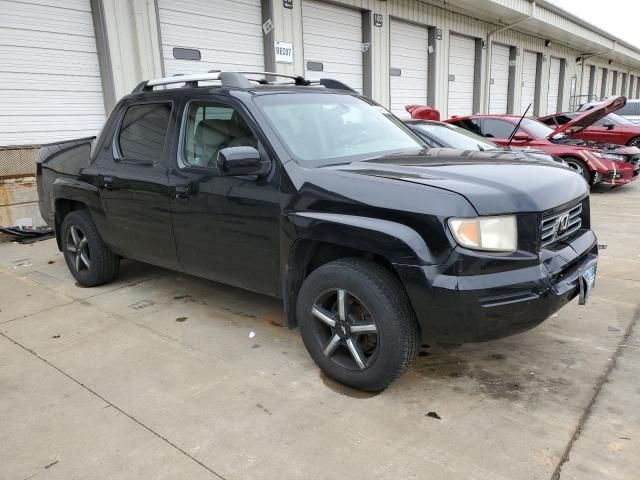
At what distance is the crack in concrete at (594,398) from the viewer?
7.77 ft

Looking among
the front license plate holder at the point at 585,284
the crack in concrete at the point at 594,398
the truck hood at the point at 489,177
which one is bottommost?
the crack in concrete at the point at 594,398

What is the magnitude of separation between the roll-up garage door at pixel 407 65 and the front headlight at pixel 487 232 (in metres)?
12.1

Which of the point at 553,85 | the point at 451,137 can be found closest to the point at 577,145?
the point at 451,137

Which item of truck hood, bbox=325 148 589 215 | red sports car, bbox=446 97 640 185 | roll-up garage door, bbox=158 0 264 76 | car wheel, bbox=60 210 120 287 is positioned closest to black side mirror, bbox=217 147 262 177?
truck hood, bbox=325 148 589 215

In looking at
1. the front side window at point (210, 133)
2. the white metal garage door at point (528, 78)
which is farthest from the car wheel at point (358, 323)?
the white metal garage door at point (528, 78)

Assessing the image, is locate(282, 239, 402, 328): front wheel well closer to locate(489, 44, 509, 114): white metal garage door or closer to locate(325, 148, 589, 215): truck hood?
locate(325, 148, 589, 215): truck hood

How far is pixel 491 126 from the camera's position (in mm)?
10086

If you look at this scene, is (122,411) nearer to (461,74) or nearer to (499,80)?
(461,74)

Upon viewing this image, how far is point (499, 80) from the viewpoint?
64.2 ft

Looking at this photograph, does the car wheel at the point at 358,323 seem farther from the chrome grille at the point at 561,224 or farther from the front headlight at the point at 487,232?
the chrome grille at the point at 561,224

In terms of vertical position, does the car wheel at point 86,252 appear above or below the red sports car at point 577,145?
below

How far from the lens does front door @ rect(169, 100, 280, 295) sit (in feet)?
10.8

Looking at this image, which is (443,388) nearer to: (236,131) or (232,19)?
(236,131)

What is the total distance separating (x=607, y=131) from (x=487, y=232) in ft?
44.2
